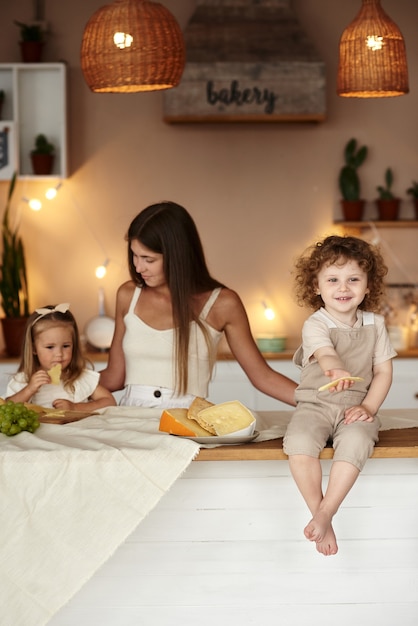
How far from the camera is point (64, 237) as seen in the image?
5.23 metres

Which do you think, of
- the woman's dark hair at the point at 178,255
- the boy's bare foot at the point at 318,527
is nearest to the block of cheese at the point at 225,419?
the boy's bare foot at the point at 318,527

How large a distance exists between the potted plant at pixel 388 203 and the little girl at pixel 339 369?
2669 millimetres

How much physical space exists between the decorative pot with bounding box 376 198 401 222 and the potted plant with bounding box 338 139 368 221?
0.10m

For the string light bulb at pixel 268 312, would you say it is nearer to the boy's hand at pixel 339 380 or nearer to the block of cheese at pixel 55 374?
the block of cheese at pixel 55 374

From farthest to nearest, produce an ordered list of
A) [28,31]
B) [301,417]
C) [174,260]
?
[28,31] < [174,260] < [301,417]

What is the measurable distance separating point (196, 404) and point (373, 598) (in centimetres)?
63

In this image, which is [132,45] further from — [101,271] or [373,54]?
[101,271]

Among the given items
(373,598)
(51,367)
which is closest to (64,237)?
(51,367)

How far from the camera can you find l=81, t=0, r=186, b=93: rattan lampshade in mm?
2791

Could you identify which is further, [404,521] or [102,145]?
[102,145]

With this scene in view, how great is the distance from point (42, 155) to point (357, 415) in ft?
10.2

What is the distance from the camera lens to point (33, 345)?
3111 mm

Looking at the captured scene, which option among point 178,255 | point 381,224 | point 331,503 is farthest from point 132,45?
point 381,224

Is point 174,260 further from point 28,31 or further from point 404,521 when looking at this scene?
point 28,31
